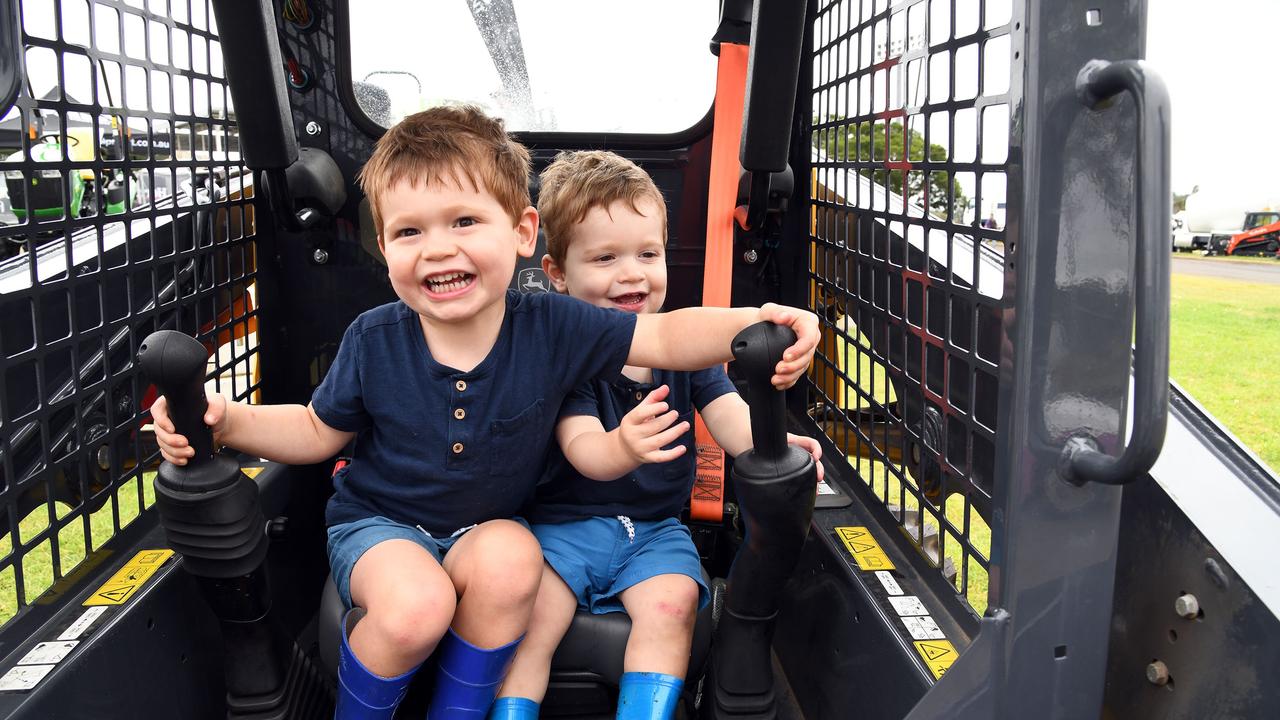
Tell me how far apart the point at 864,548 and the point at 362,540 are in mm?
672

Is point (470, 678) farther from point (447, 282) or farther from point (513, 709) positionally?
point (447, 282)

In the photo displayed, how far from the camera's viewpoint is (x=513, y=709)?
1.13m

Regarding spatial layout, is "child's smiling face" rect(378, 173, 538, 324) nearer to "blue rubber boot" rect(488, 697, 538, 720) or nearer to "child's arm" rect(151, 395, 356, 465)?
"child's arm" rect(151, 395, 356, 465)

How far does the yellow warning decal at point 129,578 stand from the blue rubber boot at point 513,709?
0.46 metres

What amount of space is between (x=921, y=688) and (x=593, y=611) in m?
0.42

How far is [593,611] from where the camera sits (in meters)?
1.21

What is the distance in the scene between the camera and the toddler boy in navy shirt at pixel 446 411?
1084 mm

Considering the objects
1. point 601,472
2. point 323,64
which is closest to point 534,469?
point 601,472

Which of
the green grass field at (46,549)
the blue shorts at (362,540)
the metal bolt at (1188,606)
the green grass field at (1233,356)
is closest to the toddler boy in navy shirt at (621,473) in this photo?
the blue shorts at (362,540)

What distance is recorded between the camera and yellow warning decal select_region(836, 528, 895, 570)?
1.23 meters

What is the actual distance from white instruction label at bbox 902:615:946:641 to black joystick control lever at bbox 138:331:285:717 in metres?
0.77

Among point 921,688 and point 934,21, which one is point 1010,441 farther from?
point 934,21

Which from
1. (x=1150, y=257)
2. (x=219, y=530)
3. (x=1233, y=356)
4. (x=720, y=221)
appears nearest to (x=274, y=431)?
(x=219, y=530)

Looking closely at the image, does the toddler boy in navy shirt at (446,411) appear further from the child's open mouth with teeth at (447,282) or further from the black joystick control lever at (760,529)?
the black joystick control lever at (760,529)
